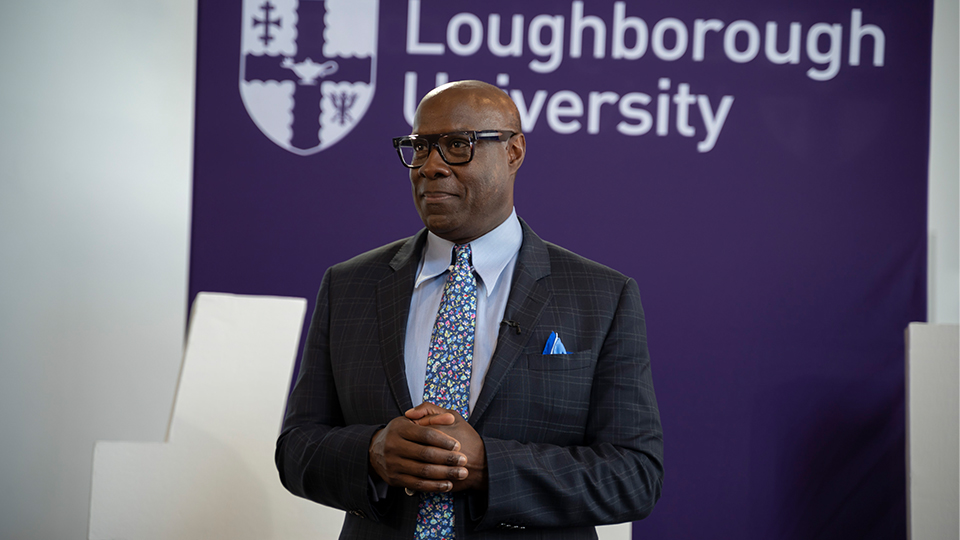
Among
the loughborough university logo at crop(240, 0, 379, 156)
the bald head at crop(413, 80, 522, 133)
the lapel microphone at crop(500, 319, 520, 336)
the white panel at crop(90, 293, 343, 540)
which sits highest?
the loughborough university logo at crop(240, 0, 379, 156)

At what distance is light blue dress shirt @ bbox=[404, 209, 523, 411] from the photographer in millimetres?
1509

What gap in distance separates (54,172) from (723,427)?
9.72ft

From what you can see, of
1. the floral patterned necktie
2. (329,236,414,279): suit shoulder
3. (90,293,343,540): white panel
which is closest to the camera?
the floral patterned necktie

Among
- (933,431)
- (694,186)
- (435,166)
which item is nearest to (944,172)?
(694,186)

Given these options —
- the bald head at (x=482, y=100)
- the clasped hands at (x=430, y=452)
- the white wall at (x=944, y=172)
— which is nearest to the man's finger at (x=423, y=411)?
the clasped hands at (x=430, y=452)

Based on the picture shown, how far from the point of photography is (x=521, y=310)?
5.00 feet

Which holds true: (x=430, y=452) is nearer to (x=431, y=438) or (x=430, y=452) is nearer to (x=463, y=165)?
(x=431, y=438)

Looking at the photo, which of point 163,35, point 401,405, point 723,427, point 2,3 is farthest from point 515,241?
point 2,3

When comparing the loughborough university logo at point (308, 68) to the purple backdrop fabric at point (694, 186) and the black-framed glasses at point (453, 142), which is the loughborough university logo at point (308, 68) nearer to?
the purple backdrop fabric at point (694, 186)

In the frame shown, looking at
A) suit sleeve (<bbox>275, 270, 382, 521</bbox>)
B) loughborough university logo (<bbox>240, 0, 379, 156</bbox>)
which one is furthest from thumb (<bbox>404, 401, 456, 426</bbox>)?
loughborough university logo (<bbox>240, 0, 379, 156</bbox>)

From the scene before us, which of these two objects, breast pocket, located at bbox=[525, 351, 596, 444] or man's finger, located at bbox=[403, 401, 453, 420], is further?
breast pocket, located at bbox=[525, 351, 596, 444]

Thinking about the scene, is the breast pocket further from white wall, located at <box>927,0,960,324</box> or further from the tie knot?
white wall, located at <box>927,0,960,324</box>

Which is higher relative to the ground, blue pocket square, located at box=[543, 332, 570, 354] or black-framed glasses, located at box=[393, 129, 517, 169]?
black-framed glasses, located at box=[393, 129, 517, 169]

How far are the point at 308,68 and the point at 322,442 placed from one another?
7.39ft
